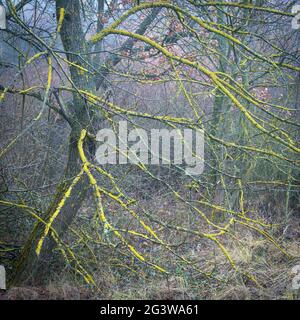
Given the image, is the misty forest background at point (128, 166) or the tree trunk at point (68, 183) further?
the tree trunk at point (68, 183)

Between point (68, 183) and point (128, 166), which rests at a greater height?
point (128, 166)

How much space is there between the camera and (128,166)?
587 centimetres

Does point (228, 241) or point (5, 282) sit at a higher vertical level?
point (228, 241)

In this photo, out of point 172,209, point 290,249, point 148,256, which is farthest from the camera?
point 172,209

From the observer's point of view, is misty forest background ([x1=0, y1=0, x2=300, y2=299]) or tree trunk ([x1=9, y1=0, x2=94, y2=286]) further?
tree trunk ([x1=9, y1=0, x2=94, y2=286])

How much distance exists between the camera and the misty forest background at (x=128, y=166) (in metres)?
3.44

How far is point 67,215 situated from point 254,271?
9.27 feet

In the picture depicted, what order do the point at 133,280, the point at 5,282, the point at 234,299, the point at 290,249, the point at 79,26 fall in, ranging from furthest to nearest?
the point at 290,249 → the point at 133,280 → the point at 234,299 → the point at 5,282 → the point at 79,26

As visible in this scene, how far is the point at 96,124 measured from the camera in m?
4.31

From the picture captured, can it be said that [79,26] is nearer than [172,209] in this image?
Yes

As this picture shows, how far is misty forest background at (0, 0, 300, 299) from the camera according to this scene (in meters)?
3.44

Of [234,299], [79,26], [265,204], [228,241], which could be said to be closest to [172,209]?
[228,241]

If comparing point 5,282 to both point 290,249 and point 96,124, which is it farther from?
point 290,249

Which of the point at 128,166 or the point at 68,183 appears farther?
the point at 128,166
